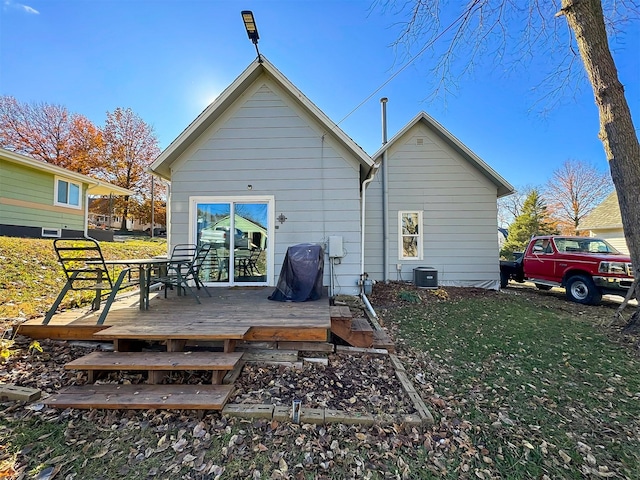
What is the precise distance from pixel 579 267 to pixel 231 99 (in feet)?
31.8

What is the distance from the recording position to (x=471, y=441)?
7.23 feet

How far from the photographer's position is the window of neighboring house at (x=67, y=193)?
1261cm

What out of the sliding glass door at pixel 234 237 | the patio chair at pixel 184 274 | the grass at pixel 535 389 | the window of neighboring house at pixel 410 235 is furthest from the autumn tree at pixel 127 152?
the grass at pixel 535 389

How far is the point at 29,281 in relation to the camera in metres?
5.66

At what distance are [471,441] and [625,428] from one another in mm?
1490

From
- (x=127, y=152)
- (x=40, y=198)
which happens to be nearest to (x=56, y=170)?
(x=40, y=198)

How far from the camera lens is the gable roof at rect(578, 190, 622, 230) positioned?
13125mm

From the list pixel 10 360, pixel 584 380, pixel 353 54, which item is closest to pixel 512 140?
pixel 353 54

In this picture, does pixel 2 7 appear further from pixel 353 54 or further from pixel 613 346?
pixel 613 346

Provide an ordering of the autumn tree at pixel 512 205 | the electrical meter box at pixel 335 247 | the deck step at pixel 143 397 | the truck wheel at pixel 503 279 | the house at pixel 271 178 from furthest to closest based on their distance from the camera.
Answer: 1. the autumn tree at pixel 512 205
2. the truck wheel at pixel 503 279
3. the house at pixel 271 178
4. the electrical meter box at pixel 335 247
5. the deck step at pixel 143 397

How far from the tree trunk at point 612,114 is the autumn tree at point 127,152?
89.9ft

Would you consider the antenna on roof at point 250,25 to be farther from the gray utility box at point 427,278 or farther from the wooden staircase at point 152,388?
the gray utility box at point 427,278

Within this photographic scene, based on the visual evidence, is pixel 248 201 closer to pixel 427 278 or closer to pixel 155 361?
pixel 155 361

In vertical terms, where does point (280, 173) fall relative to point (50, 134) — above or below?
below
